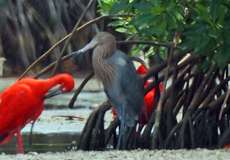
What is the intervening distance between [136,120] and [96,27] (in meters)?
12.8

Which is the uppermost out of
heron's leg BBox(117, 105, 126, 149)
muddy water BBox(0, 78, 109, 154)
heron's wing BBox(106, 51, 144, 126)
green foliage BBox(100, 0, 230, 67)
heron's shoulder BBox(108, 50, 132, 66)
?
green foliage BBox(100, 0, 230, 67)

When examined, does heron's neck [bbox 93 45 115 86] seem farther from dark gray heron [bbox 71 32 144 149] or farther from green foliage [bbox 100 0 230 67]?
green foliage [bbox 100 0 230 67]

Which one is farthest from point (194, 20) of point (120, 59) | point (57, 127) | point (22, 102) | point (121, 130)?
point (57, 127)

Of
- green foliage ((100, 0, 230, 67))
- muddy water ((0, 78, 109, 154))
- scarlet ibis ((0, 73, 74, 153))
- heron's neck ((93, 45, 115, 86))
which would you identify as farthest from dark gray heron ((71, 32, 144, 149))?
green foliage ((100, 0, 230, 67))

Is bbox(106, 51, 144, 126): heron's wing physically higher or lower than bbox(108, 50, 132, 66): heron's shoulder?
lower

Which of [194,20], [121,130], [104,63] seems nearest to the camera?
[194,20]

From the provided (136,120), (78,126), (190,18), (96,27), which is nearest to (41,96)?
(136,120)

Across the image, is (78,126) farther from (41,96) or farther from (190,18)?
(190,18)

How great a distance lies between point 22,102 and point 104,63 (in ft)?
2.70

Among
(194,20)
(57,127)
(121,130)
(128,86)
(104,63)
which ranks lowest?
(57,127)

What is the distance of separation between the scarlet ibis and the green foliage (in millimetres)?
1336

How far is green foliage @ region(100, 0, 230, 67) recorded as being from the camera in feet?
25.6

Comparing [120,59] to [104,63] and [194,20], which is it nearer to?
[104,63]

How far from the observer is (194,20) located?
833 cm
